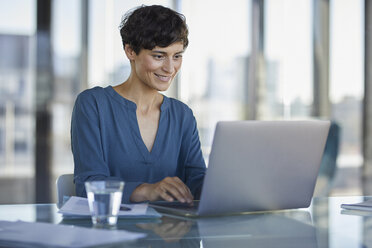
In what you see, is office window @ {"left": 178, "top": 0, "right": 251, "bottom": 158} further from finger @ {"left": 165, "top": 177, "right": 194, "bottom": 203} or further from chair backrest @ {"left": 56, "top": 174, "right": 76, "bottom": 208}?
finger @ {"left": 165, "top": 177, "right": 194, "bottom": 203}

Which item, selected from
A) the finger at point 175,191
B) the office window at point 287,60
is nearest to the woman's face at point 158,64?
the finger at point 175,191

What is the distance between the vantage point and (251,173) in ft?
4.49

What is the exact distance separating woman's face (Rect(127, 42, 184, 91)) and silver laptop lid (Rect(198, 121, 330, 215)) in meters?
0.72

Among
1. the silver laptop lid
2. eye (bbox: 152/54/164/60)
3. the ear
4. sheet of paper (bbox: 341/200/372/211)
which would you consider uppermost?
the ear

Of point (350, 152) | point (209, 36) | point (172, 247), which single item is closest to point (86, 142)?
point (172, 247)

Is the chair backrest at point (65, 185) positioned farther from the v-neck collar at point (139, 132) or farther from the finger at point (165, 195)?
the finger at point (165, 195)

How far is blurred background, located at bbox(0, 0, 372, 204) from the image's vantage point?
4.13 metres

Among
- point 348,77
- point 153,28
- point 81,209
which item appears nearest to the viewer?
point 81,209

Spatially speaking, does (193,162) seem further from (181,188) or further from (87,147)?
(181,188)

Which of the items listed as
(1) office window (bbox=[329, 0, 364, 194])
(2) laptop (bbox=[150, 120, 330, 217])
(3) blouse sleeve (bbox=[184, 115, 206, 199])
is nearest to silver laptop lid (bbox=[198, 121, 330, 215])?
(2) laptop (bbox=[150, 120, 330, 217])

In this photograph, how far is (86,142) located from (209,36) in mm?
2829

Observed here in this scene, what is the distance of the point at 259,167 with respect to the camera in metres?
1.37

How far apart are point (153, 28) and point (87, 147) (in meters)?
0.50

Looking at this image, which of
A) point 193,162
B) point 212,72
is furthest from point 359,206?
point 212,72
